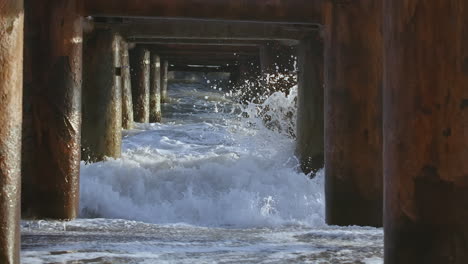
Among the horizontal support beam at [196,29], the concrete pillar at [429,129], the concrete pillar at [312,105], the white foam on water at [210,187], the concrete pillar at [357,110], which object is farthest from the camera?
the horizontal support beam at [196,29]

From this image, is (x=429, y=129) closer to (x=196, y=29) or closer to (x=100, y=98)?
(x=100, y=98)

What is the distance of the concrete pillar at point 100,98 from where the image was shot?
9.27 m

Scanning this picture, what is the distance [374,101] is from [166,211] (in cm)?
291

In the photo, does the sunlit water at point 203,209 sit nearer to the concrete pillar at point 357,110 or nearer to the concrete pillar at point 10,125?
the concrete pillar at point 357,110

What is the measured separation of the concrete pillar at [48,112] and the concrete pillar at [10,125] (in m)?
2.77

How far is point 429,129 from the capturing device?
3.13 m

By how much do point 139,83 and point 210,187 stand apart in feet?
19.9

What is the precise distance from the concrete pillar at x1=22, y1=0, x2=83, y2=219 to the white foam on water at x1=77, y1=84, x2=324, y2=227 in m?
1.23

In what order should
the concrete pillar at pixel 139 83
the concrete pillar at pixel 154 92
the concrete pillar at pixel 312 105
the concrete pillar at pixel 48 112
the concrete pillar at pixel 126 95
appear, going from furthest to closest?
the concrete pillar at pixel 154 92 → the concrete pillar at pixel 139 83 → the concrete pillar at pixel 126 95 → the concrete pillar at pixel 312 105 → the concrete pillar at pixel 48 112

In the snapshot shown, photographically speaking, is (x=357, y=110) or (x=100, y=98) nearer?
(x=357, y=110)

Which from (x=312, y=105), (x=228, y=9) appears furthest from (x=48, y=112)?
(x=312, y=105)

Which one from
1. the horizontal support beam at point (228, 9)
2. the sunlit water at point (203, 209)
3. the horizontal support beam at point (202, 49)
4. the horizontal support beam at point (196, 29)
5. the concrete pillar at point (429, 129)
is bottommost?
the sunlit water at point (203, 209)

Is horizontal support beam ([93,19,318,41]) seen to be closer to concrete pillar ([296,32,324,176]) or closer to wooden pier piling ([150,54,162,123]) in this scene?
concrete pillar ([296,32,324,176])

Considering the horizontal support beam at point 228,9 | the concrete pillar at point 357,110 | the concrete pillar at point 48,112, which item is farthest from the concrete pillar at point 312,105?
the concrete pillar at point 48,112
